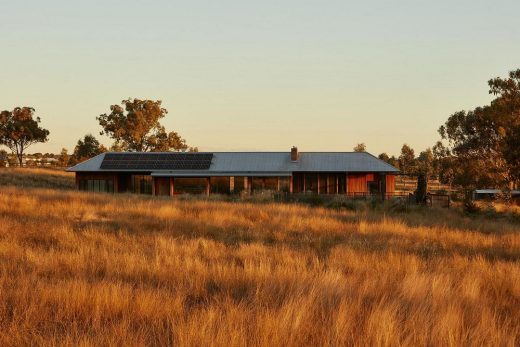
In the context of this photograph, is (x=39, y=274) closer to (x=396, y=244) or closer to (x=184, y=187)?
(x=396, y=244)

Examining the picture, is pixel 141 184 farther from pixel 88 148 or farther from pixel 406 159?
pixel 406 159

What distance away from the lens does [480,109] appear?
5181cm

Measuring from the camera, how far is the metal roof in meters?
39.6

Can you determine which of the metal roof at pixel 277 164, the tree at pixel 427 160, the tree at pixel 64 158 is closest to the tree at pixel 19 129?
the tree at pixel 64 158

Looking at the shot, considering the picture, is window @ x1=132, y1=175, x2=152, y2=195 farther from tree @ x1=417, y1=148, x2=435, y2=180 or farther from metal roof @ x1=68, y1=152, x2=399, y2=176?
tree @ x1=417, y1=148, x2=435, y2=180

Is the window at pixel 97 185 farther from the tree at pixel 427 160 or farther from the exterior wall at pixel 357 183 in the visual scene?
the tree at pixel 427 160

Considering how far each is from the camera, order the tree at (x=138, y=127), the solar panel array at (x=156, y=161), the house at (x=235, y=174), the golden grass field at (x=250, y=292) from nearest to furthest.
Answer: the golden grass field at (x=250, y=292) → the house at (x=235, y=174) → the solar panel array at (x=156, y=161) → the tree at (x=138, y=127)

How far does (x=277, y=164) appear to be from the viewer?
135 feet

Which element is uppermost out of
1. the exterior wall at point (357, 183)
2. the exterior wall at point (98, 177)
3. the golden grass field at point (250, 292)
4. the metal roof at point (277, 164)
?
the metal roof at point (277, 164)

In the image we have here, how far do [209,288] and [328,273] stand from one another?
62.7 inches

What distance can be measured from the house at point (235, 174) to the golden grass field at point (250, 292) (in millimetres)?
27652

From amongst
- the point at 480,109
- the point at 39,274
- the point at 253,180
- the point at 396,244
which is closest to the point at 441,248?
the point at 396,244

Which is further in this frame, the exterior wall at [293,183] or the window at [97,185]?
the window at [97,185]

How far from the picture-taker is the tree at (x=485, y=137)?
45312mm
